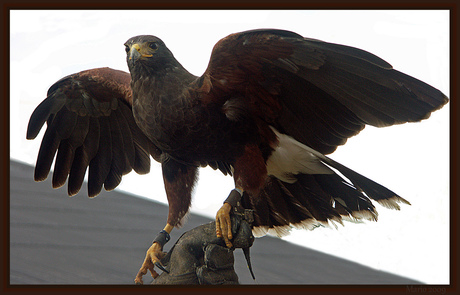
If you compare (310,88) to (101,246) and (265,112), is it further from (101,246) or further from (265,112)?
(101,246)

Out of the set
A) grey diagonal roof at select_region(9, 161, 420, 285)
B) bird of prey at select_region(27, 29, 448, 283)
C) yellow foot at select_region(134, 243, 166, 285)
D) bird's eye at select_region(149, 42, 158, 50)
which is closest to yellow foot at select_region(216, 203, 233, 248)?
bird of prey at select_region(27, 29, 448, 283)

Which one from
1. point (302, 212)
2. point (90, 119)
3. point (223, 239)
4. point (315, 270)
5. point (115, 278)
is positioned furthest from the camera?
point (315, 270)

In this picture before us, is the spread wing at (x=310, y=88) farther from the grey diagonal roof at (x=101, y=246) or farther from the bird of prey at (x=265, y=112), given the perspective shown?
the grey diagonal roof at (x=101, y=246)

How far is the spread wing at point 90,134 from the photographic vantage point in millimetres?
2773

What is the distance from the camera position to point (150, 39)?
7.83ft

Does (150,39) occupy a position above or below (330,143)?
above

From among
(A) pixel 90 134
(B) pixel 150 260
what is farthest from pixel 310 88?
(A) pixel 90 134

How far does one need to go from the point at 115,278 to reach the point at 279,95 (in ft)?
5.31

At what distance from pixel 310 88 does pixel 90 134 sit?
129 cm

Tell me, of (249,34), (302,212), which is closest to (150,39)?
(249,34)

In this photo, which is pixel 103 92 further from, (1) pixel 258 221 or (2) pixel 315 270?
(2) pixel 315 270

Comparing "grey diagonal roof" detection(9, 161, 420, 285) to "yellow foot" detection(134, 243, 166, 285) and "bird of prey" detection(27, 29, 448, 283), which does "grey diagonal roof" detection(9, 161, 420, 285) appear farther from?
"bird of prey" detection(27, 29, 448, 283)

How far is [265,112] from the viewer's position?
2.37m

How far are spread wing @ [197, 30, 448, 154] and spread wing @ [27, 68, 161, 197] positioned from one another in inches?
27.6
